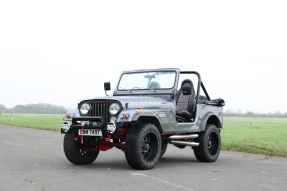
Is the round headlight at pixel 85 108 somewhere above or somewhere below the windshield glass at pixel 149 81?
below

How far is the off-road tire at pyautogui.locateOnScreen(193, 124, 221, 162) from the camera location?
9.78 meters

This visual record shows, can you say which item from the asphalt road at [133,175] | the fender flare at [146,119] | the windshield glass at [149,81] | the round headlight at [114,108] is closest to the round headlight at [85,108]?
the round headlight at [114,108]

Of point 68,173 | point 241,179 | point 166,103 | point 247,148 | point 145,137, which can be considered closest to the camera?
point 241,179

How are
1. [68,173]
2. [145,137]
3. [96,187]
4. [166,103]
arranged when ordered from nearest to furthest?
[96,187]
[68,173]
[145,137]
[166,103]

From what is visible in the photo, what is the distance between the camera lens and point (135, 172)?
757cm

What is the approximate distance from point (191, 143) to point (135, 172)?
7.43ft

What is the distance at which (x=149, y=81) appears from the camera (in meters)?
9.80

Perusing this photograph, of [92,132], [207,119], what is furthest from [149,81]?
[92,132]

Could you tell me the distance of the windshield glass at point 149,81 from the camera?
9609 mm

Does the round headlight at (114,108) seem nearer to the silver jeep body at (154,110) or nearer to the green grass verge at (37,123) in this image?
the silver jeep body at (154,110)

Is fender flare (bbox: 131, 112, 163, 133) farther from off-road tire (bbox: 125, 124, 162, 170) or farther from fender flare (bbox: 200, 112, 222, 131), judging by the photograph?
fender flare (bbox: 200, 112, 222, 131)

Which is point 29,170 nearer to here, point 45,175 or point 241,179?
point 45,175

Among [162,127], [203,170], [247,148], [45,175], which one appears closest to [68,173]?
[45,175]

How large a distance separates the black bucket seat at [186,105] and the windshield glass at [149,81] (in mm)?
402
